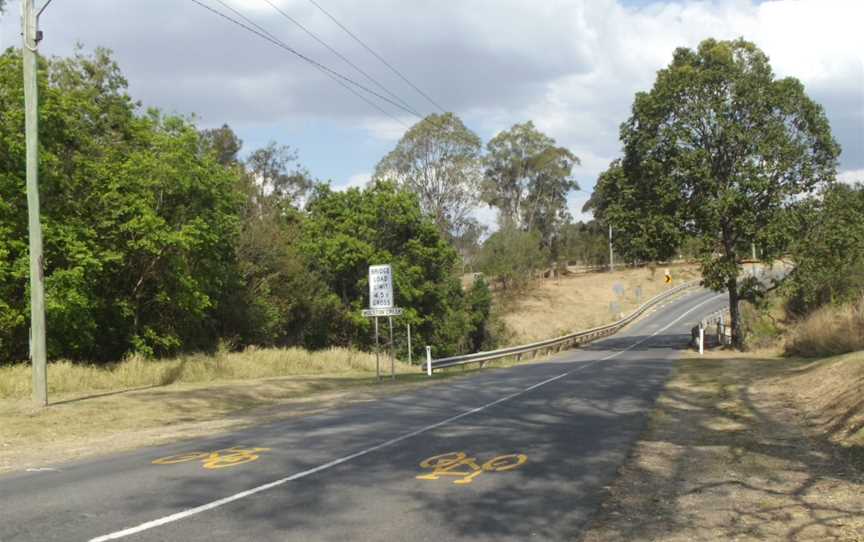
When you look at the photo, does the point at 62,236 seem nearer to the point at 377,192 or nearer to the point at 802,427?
the point at 802,427

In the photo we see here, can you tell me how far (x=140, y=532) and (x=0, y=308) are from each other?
1746 cm

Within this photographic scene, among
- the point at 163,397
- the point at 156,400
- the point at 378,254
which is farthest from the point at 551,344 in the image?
the point at 156,400

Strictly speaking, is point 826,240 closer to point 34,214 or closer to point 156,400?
point 156,400

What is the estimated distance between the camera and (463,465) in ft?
30.4

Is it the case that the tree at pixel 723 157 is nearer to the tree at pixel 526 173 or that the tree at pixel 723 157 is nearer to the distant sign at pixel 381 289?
the distant sign at pixel 381 289

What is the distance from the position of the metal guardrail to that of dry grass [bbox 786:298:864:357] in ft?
40.7

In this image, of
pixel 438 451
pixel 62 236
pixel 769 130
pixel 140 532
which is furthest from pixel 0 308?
pixel 769 130

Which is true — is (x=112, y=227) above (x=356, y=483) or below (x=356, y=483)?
above

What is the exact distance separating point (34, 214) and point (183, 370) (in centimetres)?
980

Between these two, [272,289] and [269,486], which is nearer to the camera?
[269,486]

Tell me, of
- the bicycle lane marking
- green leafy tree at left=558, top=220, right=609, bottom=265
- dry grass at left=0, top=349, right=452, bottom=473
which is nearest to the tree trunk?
dry grass at left=0, top=349, right=452, bottom=473

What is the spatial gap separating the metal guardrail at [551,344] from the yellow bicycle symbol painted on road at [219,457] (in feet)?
56.8

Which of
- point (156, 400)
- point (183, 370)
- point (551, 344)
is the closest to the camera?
point (156, 400)

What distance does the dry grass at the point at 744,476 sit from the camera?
6.46 m
